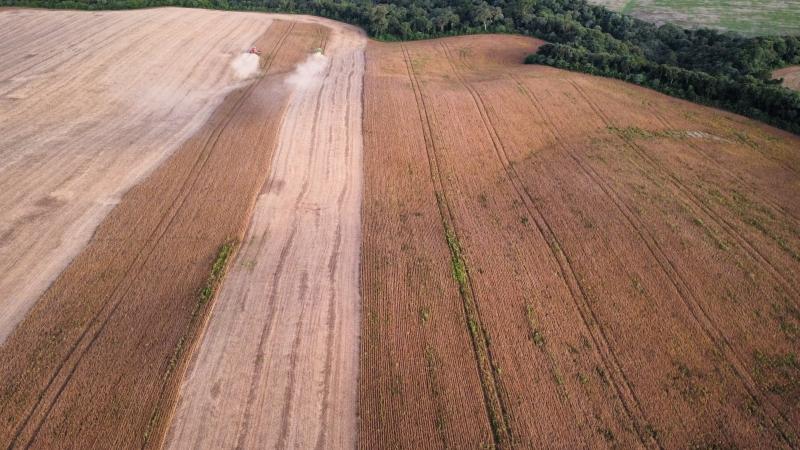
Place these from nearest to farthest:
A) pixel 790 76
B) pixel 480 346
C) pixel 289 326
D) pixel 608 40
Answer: pixel 480 346 < pixel 289 326 < pixel 790 76 < pixel 608 40

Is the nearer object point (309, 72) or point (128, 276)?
point (128, 276)

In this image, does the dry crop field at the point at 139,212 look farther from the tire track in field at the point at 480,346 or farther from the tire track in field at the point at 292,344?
the tire track in field at the point at 480,346

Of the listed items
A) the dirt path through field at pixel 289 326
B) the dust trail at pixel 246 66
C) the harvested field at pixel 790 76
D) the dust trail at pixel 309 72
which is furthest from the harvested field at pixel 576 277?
the dust trail at pixel 246 66

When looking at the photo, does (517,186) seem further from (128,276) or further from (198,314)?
(128,276)

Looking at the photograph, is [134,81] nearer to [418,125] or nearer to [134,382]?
[418,125]

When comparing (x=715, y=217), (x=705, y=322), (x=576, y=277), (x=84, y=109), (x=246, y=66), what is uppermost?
(x=246, y=66)

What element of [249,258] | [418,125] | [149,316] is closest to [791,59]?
[418,125]

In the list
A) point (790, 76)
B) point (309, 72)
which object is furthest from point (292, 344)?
point (790, 76)
